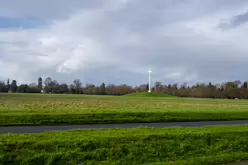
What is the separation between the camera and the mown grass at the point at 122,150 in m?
9.10

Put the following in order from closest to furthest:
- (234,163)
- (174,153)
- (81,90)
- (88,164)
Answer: (88,164) < (234,163) < (174,153) < (81,90)

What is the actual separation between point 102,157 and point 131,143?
152cm

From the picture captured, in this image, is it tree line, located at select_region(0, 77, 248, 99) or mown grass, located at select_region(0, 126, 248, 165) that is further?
tree line, located at select_region(0, 77, 248, 99)

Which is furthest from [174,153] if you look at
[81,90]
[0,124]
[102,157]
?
[81,90]

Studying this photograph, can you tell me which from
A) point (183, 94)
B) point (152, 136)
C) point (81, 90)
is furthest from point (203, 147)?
point (81, 90)

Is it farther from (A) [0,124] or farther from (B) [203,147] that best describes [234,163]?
(A) [0,124]

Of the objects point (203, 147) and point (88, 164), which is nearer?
point (88, 164)

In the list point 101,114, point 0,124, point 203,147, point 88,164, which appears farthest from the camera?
point 101,114

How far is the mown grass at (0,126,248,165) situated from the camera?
9.10 m

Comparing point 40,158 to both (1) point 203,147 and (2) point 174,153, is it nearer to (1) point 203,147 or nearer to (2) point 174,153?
(2) point 174,153

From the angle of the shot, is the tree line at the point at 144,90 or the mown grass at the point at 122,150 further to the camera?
the tree line at the point at 144,90

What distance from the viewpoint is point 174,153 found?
34.8ft

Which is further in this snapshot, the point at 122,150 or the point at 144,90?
the point at 144,90

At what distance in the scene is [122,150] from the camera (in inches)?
401
